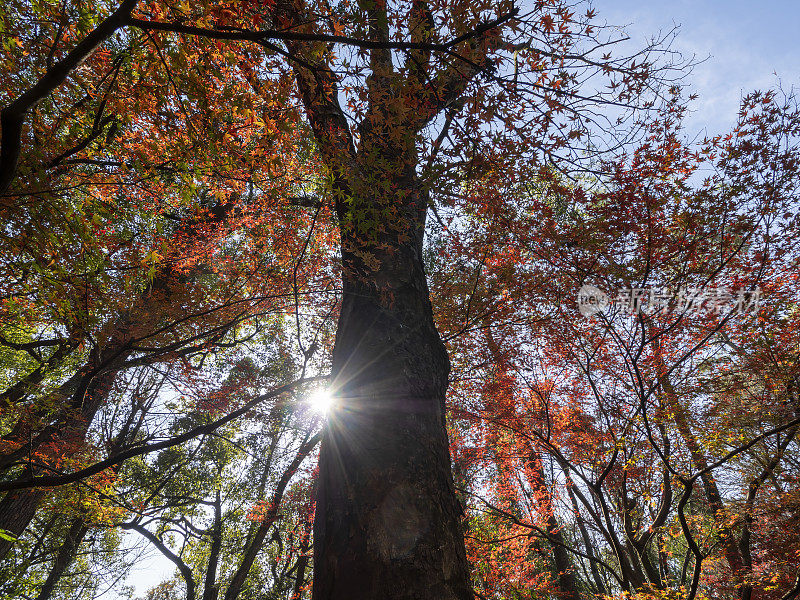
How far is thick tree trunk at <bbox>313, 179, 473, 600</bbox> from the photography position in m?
1.60

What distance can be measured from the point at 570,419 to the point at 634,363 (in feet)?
10.3

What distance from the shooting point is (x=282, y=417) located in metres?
11.7

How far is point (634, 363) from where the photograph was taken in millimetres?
4520

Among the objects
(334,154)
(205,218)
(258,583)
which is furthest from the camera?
(258,583)

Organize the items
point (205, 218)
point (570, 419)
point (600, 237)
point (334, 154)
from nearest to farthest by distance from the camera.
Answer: point (334, 154) → point (600, 237) → point (570, 419) → point (205, 218)

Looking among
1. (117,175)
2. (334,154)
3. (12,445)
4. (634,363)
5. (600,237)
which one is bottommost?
(634,363)

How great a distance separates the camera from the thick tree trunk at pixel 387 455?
1.60 meters

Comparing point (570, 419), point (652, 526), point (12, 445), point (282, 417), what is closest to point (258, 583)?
point (282, 417)

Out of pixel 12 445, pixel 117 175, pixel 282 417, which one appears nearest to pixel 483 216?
pixel 117 175

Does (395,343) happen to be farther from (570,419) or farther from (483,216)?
(570,419)

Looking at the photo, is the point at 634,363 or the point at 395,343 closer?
the point at 395,343

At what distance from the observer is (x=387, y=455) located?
1.93 m

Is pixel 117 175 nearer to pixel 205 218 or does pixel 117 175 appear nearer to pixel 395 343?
pixel 205 218

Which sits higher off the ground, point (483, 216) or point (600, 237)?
point (483, 216)
